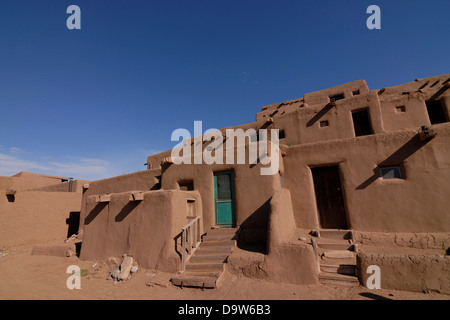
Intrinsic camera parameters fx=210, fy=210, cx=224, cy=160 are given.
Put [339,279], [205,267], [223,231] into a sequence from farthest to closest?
[223,231] < [205,267] < [339,279]

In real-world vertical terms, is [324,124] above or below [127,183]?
above

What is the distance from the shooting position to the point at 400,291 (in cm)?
479

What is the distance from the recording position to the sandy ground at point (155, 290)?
484 centimetres

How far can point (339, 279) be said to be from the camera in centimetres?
533

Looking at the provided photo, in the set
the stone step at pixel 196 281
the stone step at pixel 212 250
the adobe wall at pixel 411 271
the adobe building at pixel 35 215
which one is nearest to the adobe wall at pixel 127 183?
the adobe building at pixel 35 215

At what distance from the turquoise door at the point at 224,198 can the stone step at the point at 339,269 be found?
335 centimetres

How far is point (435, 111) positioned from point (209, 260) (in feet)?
49.9

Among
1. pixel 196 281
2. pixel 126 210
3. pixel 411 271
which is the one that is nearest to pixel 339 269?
pixel 411 271

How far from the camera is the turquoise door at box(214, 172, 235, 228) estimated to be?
27.1ft

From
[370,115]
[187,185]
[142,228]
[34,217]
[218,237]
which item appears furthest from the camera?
[34,217]

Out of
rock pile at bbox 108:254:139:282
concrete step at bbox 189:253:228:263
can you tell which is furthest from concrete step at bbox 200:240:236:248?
rock pile at bbox 108:254:139:282

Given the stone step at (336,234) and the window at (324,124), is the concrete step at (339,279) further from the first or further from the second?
the window at (324,124)

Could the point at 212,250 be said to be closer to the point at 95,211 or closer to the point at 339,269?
the point at 339,269
